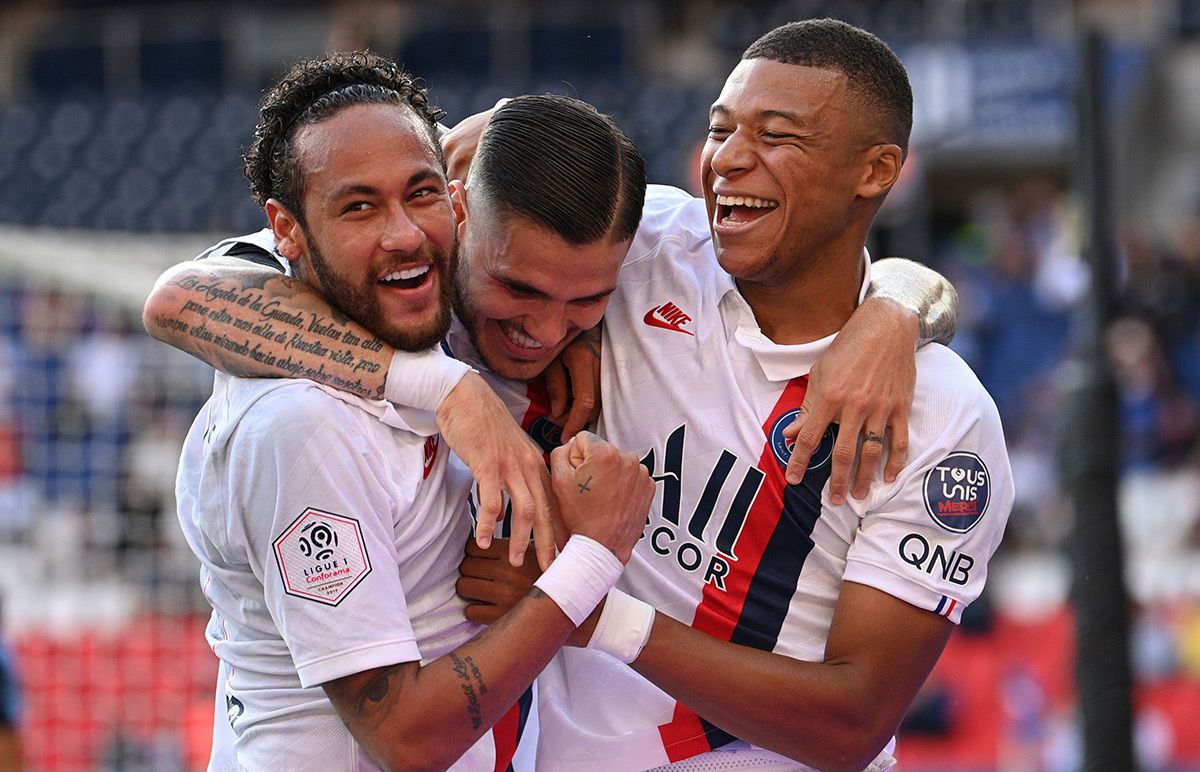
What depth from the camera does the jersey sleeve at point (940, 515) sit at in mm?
3070

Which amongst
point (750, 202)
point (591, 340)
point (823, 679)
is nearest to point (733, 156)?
point (750, 202)

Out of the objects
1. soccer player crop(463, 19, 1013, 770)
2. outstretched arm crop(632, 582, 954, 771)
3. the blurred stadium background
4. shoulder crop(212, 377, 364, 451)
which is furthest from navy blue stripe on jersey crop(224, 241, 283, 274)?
the blurred stadium background

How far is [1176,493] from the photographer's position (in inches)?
421

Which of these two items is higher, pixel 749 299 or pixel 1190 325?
pixel 749 299

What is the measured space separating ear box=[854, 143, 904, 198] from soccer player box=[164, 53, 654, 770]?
0.88 metres

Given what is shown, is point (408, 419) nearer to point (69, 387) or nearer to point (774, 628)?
point (774, 628)

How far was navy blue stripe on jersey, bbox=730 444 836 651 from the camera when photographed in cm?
319

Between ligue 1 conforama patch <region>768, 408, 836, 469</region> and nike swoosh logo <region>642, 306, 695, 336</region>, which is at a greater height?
nike swoosh logo <region>642, 306, 695, 336</region>

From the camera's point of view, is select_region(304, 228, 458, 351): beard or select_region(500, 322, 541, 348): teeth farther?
select_region(500, 322, 541, 348): teeth

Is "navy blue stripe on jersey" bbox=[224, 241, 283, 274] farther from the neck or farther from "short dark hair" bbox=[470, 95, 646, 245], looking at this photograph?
the neck

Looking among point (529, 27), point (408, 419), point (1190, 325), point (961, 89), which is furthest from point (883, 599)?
point (529, 27)

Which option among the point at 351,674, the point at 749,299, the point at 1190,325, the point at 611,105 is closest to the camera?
the point at 351,674

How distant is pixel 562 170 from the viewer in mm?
3031

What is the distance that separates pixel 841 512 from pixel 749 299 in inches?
21.6
